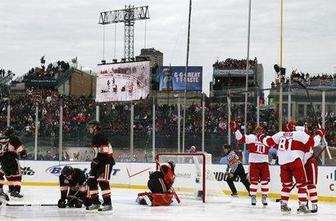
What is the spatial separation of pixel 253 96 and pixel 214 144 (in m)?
2.07

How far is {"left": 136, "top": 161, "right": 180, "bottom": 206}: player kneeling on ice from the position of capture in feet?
46.8

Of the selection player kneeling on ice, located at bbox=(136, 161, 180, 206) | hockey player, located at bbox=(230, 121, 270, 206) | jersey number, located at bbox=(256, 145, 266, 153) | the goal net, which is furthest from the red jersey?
jersey number, located at bbox=(256, 145, 266, 153)

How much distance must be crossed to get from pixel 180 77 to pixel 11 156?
2622 centimetres

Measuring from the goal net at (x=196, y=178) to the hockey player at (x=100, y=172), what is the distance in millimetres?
4340

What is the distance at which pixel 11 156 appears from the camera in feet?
46.9

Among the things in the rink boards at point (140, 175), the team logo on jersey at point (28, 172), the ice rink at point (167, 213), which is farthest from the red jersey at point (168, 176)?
the team logo on jersey at point (28, 172)

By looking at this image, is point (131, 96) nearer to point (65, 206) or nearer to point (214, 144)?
point (214, 144)

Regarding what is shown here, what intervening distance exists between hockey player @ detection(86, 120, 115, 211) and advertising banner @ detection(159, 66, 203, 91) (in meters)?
25.2

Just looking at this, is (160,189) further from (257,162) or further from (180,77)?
(180,77)

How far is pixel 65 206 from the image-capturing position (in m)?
12.9

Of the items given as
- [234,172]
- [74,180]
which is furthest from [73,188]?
[234,172]

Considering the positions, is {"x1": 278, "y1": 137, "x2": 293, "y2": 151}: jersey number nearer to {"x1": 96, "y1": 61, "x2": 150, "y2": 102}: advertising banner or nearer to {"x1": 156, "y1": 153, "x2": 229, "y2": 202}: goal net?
{"x1": 156, "y1": 153, "x2": 229, "y2": 202}: goal net

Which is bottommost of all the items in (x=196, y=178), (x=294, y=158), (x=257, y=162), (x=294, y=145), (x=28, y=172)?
(x=28, y=172)

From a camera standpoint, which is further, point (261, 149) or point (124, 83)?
point (124, 83)
